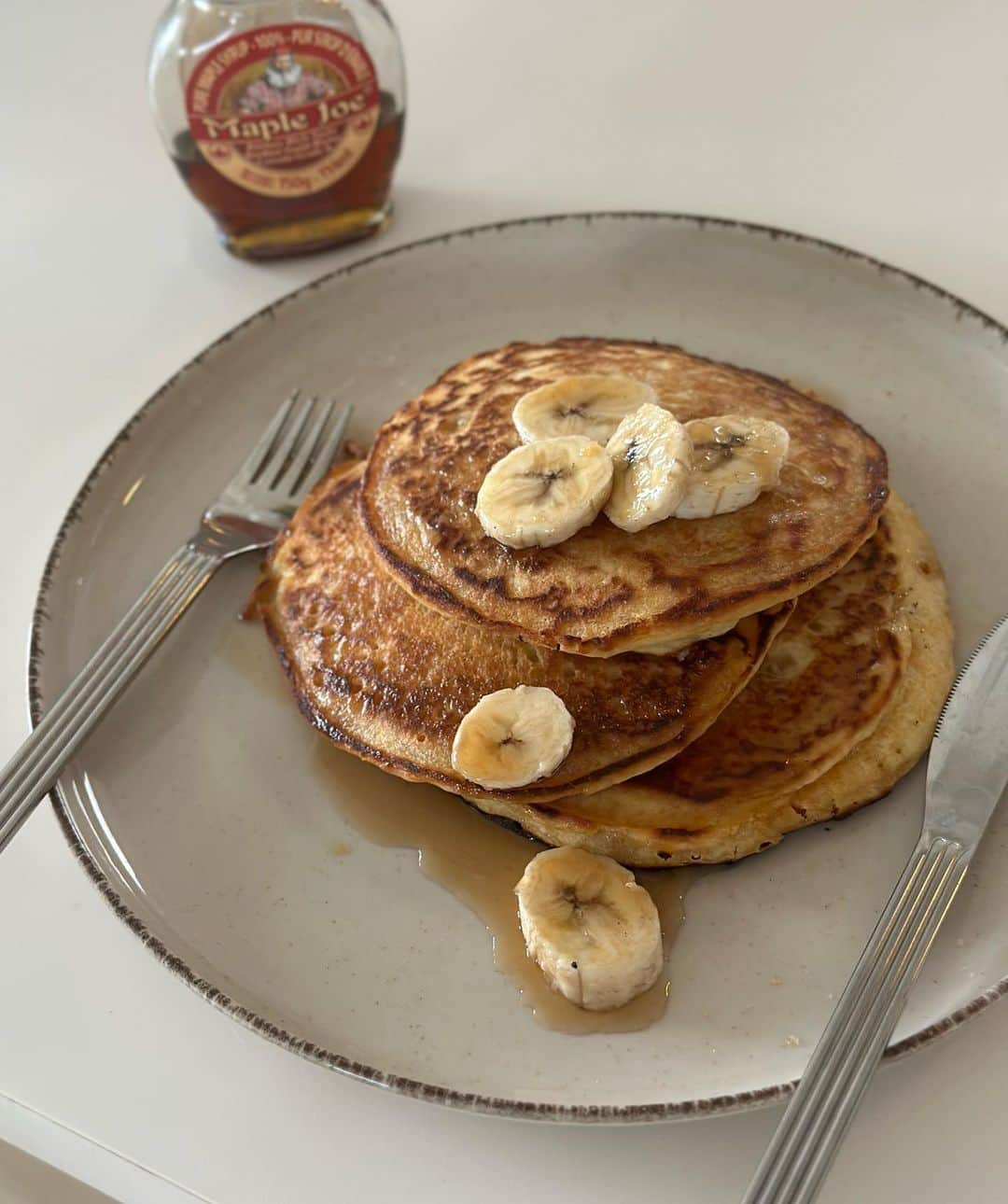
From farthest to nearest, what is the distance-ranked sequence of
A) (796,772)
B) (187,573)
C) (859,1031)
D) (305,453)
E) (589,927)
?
(305,453) < (187,573) < (796,772) < (589,927) < (859,1031)

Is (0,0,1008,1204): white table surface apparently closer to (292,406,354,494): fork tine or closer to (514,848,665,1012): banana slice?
(514,848,665,1012): banana slice

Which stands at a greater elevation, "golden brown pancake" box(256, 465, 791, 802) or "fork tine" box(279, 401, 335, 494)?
"fork tine" box(279, 401, 335, 494)

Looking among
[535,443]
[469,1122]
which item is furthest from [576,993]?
[535,443]

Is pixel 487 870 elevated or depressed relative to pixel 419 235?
depressed

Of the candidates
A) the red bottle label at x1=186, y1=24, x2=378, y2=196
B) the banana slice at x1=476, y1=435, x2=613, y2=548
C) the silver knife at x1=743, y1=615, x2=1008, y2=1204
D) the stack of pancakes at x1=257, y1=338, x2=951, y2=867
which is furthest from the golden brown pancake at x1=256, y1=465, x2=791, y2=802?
the red bottle label at x1=186, y1=24, x2=378, y2=196

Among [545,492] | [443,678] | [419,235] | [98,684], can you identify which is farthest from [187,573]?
[419,235]

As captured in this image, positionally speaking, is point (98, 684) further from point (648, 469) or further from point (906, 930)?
point (906, 930)

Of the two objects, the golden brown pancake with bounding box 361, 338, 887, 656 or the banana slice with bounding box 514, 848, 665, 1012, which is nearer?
the banana slice with bounding box 514, 848, 665, 1012
